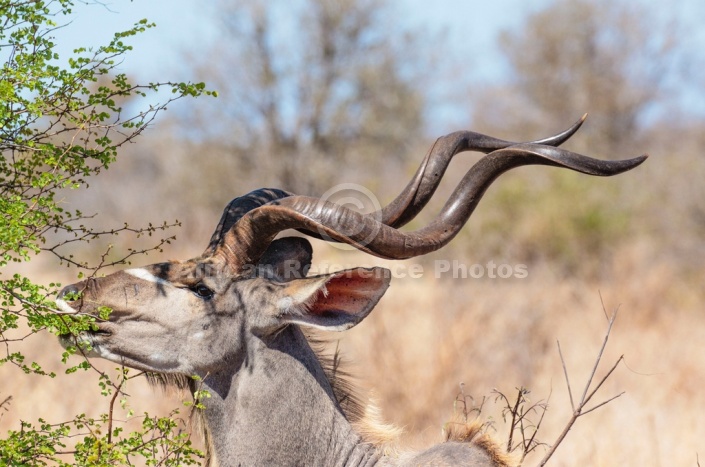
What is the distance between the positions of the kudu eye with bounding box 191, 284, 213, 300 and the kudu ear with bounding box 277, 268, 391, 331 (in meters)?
0.36

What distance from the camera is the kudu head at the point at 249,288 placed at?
4465mm

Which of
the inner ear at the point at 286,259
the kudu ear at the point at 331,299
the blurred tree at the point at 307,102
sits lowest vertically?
the kudu ear at the point at 331,299

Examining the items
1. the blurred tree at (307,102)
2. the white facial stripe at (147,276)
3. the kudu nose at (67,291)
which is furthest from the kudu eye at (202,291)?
the blurred tree at (307,102)

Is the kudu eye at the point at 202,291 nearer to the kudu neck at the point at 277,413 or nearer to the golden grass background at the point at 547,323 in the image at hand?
the kudu neck at the point at 277,413

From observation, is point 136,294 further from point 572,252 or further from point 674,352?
point 572,252

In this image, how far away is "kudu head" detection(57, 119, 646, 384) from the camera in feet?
14.6

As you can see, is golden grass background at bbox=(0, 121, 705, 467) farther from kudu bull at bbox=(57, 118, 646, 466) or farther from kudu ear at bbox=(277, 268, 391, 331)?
kudu ear at bbox=(277, 268, 391, 331)

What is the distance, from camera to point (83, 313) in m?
4.21

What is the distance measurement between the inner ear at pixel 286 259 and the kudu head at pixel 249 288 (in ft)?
0.21

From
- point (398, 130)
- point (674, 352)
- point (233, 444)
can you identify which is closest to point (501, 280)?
point (674, 352)

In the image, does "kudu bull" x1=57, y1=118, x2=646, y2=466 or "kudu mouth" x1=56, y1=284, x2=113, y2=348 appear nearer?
"kudu mouth" x1=56, y1=284, x2=113, y2=348

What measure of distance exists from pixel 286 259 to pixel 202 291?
1.65 feet

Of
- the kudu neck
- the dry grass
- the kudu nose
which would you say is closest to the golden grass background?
the dry grass

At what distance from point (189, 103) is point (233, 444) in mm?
21251
